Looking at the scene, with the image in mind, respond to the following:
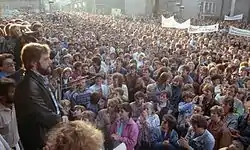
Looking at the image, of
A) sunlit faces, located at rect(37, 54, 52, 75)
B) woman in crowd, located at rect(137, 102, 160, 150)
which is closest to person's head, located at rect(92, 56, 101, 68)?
woman in crowd, located at rect(137, 102, 160, 150)

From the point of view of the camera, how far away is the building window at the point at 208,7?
127 feet

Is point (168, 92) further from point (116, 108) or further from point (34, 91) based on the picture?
point (34, 91)

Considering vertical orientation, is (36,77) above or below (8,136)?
above

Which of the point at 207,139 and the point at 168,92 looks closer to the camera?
the point at 207,139

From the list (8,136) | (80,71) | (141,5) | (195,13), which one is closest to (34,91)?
(8,136)

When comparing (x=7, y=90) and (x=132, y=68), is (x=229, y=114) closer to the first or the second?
(x=132, y=68)

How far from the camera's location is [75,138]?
207 centimetres

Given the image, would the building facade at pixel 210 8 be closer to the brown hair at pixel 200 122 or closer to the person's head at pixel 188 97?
the person's head at pixel 188 97

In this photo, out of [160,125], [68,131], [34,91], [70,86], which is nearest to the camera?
[68,131]

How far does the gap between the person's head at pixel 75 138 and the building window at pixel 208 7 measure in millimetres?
38216

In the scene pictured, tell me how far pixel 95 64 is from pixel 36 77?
5.32 metres

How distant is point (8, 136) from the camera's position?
3299mm

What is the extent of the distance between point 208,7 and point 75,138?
38789 millimetres

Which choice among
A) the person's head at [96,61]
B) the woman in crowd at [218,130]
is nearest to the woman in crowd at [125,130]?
the woman in crowd at [218,130]
